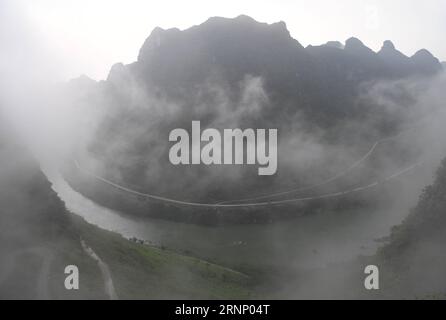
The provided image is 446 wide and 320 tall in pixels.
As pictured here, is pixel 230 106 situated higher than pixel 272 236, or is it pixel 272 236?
pixel 230 106

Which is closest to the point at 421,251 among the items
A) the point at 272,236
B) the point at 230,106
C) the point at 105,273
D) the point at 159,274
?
the point at 159,274

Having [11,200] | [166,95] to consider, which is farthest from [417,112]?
[11,200]

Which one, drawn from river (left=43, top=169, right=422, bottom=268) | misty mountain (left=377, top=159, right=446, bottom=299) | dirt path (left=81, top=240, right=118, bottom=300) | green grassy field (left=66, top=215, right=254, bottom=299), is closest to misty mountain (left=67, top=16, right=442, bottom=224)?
river (left=43, top=169, right=422, bottom=268)

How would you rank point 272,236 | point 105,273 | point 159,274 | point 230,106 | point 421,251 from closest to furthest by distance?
point 105,273
point 421,251
point 159,274
point 272,236
point 230,106

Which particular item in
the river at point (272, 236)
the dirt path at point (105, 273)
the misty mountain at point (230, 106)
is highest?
the misty mountain at point (230, 106)

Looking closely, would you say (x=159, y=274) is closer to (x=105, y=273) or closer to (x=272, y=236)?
(x=105, y=273)

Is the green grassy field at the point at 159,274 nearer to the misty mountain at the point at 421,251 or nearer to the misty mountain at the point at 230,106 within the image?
the misty mountain at the point at 421,251

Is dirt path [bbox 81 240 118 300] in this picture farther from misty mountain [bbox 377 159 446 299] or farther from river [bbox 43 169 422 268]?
misty mountain [bbox 377 159 446 299]

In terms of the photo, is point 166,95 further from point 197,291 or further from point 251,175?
point 197,291

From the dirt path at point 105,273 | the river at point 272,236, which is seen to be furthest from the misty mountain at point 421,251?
the dirt path at point 105,273
